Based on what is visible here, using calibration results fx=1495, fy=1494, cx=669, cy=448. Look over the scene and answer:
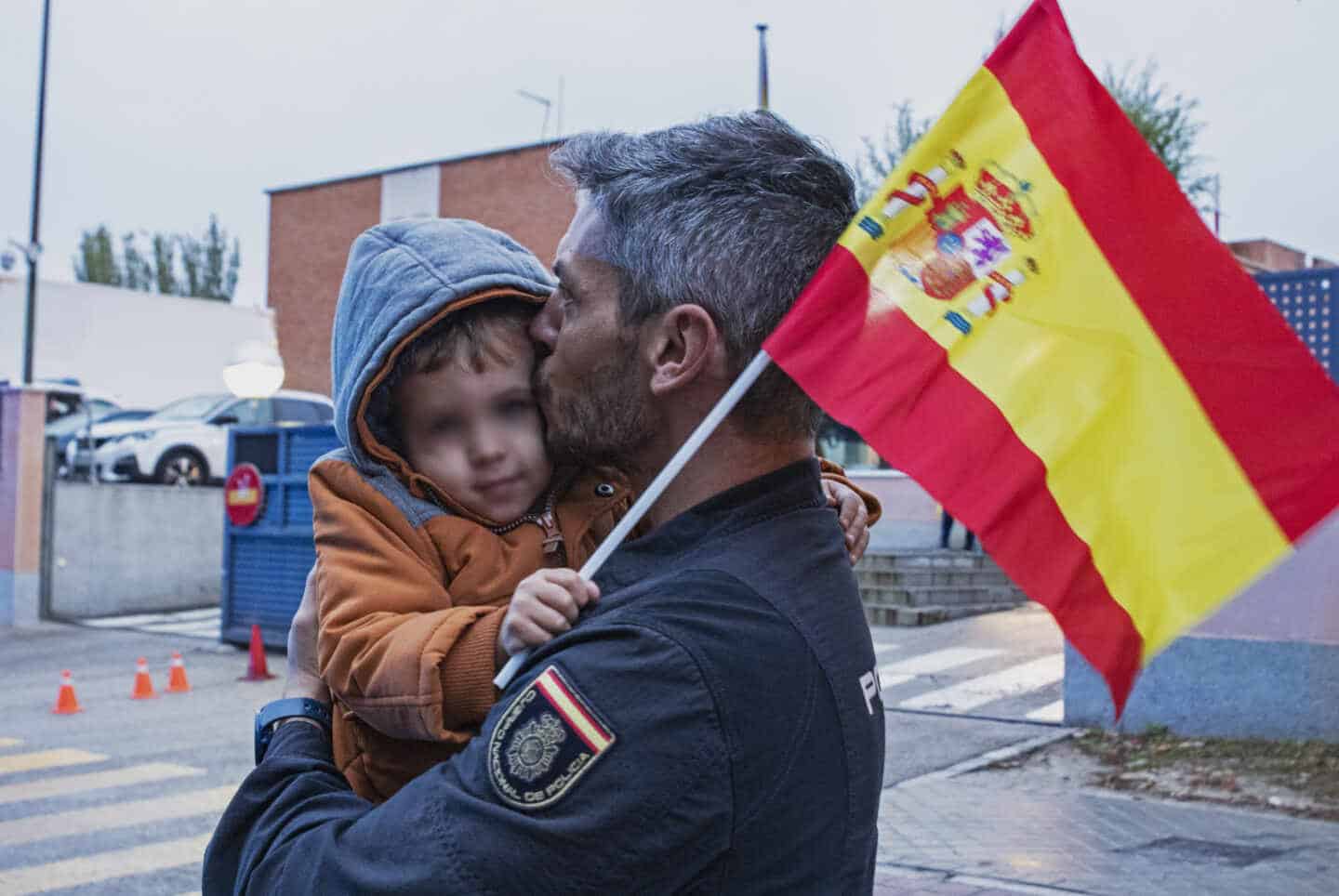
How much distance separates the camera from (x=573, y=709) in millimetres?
1635

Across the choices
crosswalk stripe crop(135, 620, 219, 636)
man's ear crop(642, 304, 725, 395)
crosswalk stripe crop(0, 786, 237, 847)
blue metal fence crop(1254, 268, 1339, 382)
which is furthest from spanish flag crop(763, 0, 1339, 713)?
crosswalk stripe crop(135, 620, 219, 636)

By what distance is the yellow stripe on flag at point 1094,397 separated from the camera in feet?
5.83

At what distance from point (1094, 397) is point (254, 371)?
49.9 feet

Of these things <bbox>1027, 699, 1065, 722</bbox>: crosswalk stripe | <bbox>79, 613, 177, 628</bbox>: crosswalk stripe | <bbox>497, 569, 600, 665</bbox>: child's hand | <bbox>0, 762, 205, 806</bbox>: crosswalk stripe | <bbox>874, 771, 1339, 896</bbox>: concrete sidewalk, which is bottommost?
<bbox>79, 613, 177, 628</bbox>: crosswalk stripe

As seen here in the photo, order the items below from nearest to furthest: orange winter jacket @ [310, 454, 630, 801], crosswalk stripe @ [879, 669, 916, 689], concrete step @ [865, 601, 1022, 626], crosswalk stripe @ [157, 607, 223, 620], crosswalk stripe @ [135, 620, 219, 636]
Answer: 1. orange winter jacket @ [310, 454, 630, 801]
2. crosswalk stripe @ [879, 669, 916, 689]
3. concrete step @ [865, 601, 1022, 626]
4. crosswalk stripe @ [135, 620, 219, 636]
5. crosswalk stripe @ [157, 607, 223, 620]

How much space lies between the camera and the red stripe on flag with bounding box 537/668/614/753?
63.5 inches

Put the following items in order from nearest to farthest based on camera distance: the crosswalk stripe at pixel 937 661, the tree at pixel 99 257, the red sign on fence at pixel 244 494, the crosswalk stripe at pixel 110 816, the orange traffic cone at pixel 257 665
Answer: the crosswalk stripe at pixel 110 816, the crosswalk stripe at pixel 937 661, the orange traffic cone at pixel 257 665, the red sign on fence at pixel 244 494, the tree at pixel 99 257

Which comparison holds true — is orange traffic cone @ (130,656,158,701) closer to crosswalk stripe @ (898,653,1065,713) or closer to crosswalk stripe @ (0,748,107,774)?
crosswalk stripe @ (0,748,107,774)

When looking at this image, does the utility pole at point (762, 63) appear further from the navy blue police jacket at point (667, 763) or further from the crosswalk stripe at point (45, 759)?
the navy blue police jacket at point (667, 763)

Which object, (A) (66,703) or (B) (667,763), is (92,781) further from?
(B) (667,763)

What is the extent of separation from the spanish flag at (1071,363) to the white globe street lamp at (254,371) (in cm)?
1470

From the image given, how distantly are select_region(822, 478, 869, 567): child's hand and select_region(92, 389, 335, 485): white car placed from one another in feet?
63.9

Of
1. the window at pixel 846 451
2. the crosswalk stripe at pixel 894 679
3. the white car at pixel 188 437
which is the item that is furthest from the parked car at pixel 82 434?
the crosswalk stripe at pixel 894 679

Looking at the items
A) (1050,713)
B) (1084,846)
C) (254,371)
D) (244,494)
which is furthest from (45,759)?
(254,371)
